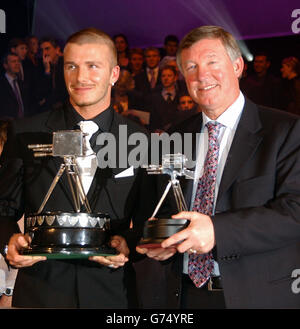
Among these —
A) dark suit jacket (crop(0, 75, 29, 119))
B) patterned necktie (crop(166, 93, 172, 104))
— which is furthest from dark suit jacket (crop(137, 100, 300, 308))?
dark suit jacket (crop(0, 75, 29, 119))

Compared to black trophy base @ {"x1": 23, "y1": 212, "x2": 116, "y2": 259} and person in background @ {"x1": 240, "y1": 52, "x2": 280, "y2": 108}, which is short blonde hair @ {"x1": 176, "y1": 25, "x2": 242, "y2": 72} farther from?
person in background @ {"x1": 240, "y1": 52, "x2": 280, "y2": 108}

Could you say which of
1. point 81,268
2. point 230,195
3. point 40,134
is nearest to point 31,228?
point 81,268

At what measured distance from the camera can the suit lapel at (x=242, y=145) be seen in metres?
1.83

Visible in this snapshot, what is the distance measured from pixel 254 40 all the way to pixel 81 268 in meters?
3.79

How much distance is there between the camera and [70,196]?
80.3 inches

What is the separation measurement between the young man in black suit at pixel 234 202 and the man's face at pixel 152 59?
3008mm

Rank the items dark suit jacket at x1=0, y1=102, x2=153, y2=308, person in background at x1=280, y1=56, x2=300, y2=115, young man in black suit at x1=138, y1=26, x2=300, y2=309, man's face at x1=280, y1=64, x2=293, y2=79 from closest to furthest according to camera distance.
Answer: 1. young man in black suit at x1=138, y1=26, x2=300, y2=309
2. dark suit jacket at x1=0, y1=102, x2=153, y2=308
3. person in background at x1=280, y1=56, x2=300, y2=115
4. man's face at x1=280, y1=64, x2=293, y2=79

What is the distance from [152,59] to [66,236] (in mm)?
3528

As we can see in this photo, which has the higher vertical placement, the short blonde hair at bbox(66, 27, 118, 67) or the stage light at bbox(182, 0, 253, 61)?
the stage light at bbox(182, 0, 253, 61)

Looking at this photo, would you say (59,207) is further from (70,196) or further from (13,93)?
(13,93)

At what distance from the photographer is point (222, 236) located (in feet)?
5.51

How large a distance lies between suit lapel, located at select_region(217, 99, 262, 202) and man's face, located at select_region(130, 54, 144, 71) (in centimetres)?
321

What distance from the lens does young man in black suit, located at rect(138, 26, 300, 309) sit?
171 centimetres
